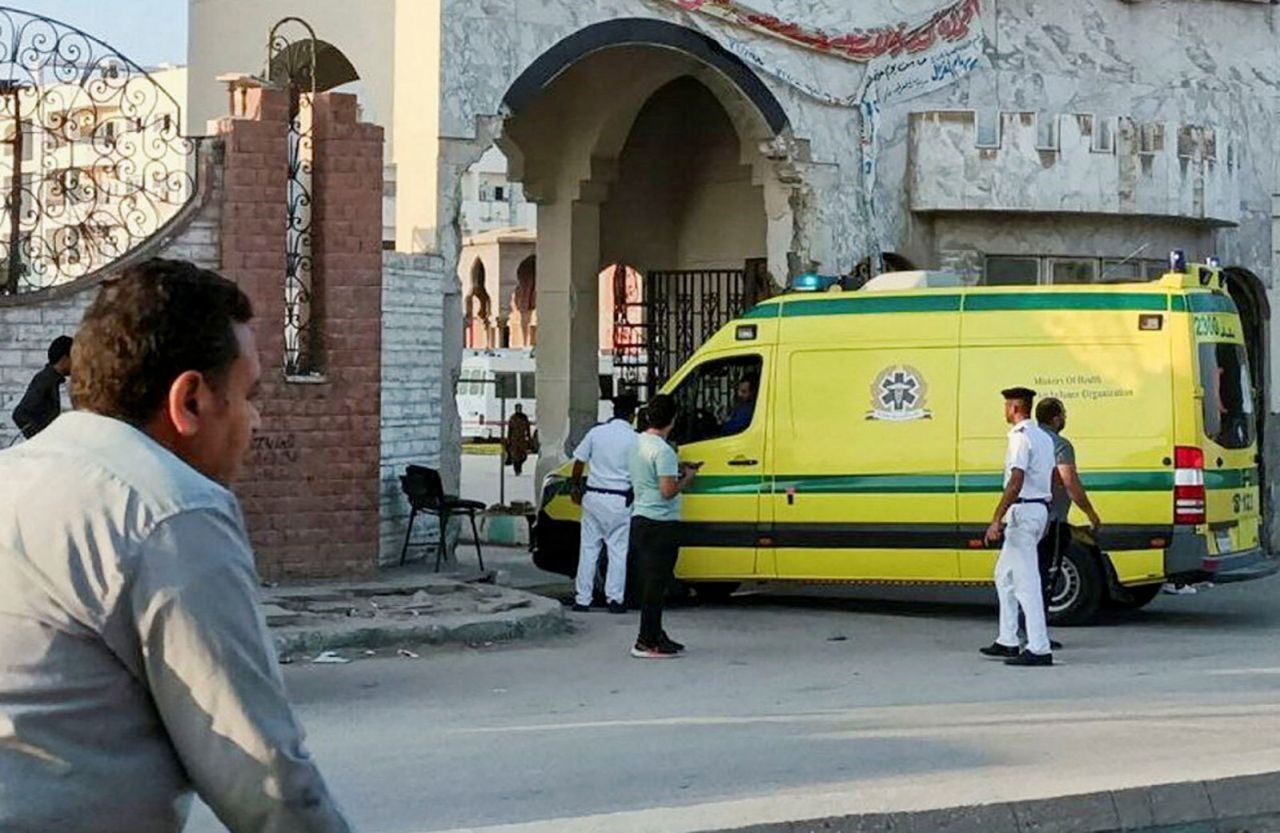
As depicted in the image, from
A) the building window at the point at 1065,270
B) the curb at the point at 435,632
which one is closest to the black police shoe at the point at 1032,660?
the curb at the point at 435,632

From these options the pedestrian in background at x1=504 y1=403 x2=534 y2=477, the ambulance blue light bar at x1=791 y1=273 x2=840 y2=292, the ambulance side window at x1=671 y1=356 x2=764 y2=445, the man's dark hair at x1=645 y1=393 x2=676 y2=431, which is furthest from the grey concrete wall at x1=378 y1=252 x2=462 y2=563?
the pedestrian in background at x1=504 y1=403 x2=534 y2=477

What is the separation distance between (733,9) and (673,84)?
5537 millimetres

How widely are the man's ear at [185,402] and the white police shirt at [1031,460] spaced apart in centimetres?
1078

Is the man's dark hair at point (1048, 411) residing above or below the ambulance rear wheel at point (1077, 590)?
above

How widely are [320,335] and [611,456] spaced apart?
93.4 inches

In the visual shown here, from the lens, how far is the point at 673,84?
997 inches

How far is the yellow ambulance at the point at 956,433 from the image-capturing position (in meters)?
15.6

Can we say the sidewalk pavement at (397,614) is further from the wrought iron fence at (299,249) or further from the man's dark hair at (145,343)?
the man's dark hair at (145,343)

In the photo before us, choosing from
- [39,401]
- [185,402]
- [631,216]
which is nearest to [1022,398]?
[39,401]

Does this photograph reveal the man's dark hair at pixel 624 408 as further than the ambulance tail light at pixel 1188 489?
Yes

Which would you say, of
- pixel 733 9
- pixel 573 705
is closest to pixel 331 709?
pixel 573 705

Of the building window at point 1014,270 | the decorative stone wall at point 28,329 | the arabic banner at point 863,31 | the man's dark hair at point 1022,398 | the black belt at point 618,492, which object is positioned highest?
the arabic banner at point 863,31

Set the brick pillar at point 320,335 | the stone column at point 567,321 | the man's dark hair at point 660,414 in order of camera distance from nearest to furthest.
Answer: the man's dark hair at point 660,414 → the brick pillar at point 320,335 → the stone column at point 567,321

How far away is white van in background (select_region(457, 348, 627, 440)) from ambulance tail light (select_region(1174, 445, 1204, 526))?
38881 mm
